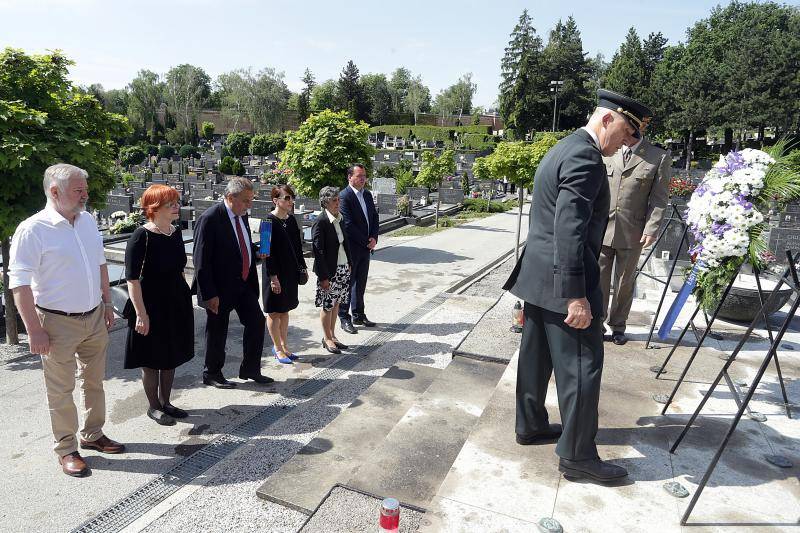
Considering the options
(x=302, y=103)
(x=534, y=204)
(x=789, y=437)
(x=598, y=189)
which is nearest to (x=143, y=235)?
(x=534, y=204)

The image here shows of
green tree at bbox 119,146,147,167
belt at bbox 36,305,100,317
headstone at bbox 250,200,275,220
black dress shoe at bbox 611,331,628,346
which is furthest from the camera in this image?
green tree at bbox 119,146,147,167

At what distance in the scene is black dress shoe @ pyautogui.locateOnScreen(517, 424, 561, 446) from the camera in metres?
3.11

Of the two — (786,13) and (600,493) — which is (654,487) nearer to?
(600,493)

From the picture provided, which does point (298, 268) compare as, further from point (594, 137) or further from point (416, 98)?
point (416, 98)

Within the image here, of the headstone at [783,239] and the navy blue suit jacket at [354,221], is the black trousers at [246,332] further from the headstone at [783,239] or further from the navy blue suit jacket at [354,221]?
the headstone at [783,239]

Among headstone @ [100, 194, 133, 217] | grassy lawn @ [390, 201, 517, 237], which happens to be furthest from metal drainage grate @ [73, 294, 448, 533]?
headstone @ [100, 194, 133, 217]

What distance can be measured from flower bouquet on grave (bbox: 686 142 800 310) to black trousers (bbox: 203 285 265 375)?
3.63 m

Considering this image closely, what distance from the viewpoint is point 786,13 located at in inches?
2093

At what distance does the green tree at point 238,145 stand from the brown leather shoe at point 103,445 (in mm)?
37391

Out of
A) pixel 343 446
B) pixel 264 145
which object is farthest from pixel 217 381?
pixel 264 145

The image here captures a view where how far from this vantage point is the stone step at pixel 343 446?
10.6 ft

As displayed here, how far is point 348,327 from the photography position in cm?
674

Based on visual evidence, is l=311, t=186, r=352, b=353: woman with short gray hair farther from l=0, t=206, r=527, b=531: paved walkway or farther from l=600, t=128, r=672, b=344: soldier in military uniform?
l=600, t=128, r=672, b=344: soldier in military uniform

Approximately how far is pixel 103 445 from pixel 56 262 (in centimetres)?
136
